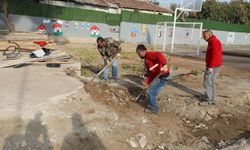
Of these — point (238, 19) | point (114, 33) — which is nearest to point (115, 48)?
point (114, 33)

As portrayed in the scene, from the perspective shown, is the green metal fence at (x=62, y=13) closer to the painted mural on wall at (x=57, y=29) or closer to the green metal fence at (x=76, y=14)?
the green metal fence at (x=76, y=14)

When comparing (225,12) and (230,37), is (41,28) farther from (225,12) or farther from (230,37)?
(225,12)

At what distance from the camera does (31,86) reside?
7.81 m

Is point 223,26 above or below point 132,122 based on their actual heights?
above

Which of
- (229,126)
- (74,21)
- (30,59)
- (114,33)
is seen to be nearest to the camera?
(229,126)

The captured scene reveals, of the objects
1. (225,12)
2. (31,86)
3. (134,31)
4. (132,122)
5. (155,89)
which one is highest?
(225,12)

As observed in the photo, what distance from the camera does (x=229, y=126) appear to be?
7.30 meters

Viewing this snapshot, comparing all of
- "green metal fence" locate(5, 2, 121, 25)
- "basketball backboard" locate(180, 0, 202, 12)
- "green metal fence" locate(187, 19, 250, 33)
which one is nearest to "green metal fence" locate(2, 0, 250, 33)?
"green metal fence" locate(5, 2, 121, 25)

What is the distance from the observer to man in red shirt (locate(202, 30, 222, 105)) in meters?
7.80

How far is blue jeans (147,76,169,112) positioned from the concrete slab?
5.67 feet

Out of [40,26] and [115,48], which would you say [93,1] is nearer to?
[40,26]

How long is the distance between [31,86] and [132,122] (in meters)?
2.60

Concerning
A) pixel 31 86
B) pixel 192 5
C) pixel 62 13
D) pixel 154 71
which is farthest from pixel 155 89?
pixel 62 13

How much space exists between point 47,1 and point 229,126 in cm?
2136
